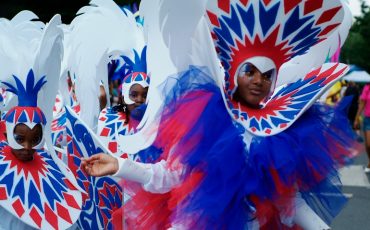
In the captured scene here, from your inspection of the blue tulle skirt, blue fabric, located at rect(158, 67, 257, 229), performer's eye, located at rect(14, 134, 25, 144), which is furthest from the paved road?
blue fabric, located at rect(158, 67, 257, 229)

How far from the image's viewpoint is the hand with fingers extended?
10.4 ft

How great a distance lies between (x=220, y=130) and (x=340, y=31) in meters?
0.99

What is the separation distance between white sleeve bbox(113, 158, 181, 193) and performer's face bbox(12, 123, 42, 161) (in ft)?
3.87

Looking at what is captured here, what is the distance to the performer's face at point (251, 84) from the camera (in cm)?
325

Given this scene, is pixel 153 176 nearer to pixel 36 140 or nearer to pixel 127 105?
pixel 36 140

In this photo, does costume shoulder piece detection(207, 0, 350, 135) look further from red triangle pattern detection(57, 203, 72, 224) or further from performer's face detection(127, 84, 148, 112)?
performer's face detection(127, 84, 148, 112)

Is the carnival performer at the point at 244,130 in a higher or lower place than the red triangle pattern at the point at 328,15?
lower

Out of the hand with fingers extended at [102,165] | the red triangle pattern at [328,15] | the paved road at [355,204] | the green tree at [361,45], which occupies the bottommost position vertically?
the green tree at [361,45]

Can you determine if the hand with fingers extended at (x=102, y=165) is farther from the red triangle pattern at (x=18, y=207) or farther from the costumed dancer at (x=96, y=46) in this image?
the costumed dancer at (x=96, y=46)

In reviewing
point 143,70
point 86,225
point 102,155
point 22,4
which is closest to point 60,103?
point 143,70

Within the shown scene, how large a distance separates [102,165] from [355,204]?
5.67m

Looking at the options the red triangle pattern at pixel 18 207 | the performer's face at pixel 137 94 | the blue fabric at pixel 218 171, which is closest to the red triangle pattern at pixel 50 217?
the red triangle pattern at pixel 18 207

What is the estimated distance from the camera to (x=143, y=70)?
5488mm

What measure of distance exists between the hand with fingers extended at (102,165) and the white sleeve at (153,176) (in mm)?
41
